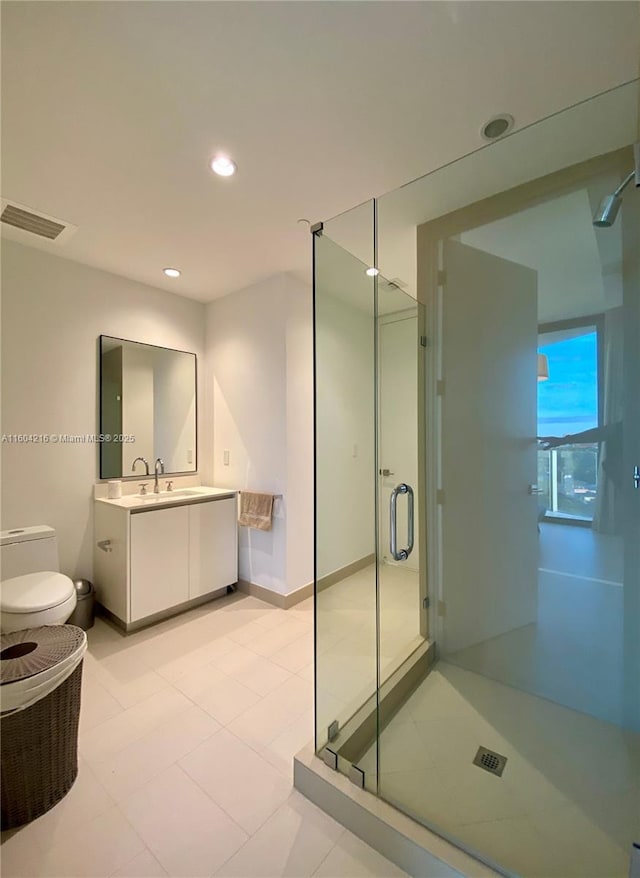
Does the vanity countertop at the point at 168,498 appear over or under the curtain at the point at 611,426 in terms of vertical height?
under

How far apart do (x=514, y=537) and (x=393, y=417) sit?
0.94m

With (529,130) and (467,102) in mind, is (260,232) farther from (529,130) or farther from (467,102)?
(529,130)

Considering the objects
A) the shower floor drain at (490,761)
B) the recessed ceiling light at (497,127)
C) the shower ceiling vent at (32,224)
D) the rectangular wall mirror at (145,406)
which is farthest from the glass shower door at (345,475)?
the rectangular wall mirror at (145,406)

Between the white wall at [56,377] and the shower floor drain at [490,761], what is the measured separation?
2.70m

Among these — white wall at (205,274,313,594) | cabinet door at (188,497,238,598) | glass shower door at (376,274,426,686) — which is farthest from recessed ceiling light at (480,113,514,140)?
cabinet door at (188,497,238,598)

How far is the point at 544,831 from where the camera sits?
1210mm

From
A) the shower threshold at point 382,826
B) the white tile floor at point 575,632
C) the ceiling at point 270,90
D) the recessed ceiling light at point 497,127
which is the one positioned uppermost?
the recessed ceiling light at point 497,127

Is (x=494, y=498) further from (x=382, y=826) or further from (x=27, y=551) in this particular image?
(x=27, y=551)

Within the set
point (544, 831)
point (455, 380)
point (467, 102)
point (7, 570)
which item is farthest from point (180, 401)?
point (544, 831)

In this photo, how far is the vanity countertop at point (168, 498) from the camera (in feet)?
8.25

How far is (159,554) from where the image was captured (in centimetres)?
254

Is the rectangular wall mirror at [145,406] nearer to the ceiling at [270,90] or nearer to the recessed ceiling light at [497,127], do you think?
the ceiling at [270,90]

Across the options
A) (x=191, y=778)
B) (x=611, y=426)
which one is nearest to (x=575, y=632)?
(x=611, y=426)

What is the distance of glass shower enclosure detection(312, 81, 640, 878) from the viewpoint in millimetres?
1379
